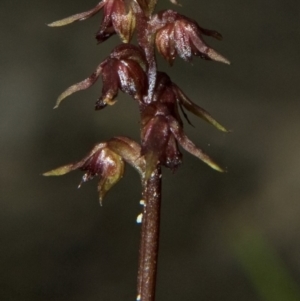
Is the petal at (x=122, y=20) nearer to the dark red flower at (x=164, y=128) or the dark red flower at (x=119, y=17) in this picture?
the dark red flower at (x=119, y=17)

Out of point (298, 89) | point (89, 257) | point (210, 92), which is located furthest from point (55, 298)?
point (298, 89)

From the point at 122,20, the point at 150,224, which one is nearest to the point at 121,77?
the point at 122,20

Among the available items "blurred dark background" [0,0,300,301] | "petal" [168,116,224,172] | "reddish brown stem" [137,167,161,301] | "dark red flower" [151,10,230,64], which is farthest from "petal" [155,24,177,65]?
"blurred dark background" [0,0,300,301]

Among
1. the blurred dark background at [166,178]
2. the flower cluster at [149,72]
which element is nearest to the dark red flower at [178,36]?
the flower cluster at [149,72]

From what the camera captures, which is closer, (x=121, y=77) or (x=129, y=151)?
(x=121, y=77)

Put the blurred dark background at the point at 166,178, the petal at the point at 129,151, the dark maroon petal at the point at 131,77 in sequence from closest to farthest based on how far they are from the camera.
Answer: the dark maroon petal at the point at 131,77 → the petal at the point at 129,151 → the blurred dark background at the point at 166,178

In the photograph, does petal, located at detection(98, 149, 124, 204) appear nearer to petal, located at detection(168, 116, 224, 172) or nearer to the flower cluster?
the flower cluster

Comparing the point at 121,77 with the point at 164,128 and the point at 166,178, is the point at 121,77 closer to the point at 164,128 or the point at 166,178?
the point at 164,128

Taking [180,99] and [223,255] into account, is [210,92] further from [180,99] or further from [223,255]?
[180,99]

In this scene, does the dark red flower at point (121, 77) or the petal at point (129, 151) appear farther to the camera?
the petal at point (129, 151)
